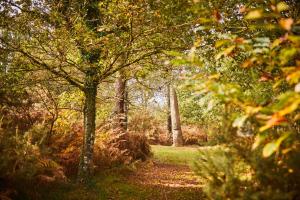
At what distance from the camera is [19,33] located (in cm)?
744

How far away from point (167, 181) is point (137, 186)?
124 cm

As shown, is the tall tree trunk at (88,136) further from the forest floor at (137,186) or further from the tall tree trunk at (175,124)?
the tall tree trunk at (175,124)

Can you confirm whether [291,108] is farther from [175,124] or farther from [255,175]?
[175,124]

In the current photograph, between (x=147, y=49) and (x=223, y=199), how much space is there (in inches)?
183

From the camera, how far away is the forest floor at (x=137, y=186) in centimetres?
776

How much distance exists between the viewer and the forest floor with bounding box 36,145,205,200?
7.76 meters

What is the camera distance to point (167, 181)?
9961 mm

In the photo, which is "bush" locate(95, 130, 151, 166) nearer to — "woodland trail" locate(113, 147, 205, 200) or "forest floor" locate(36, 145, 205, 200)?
"forest floor" locate(36, 145, 205, 200)

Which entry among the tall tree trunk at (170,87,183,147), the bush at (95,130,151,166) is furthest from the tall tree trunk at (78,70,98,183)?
the tall tree trunk at (170,87,183,147)

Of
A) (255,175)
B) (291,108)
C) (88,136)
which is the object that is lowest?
(255,175)

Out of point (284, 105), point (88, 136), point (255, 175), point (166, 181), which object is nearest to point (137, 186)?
point (166, 181)

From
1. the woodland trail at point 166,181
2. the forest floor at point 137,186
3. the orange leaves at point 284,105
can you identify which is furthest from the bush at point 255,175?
the woodland trail at point 166,181

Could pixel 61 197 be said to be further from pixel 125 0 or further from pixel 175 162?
pixel 175 162

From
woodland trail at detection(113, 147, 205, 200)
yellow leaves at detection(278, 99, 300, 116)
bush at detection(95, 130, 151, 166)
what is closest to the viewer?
yellow leaves at detection(278, 99, 300, 116)
